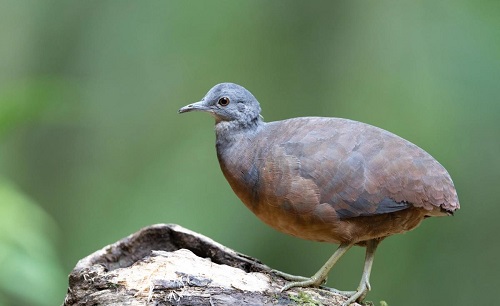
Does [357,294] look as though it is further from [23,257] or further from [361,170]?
[23,257]

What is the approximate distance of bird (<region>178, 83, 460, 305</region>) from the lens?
3641 mm

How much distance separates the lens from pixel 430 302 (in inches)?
282

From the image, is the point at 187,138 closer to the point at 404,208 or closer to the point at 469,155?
the point at 469,155

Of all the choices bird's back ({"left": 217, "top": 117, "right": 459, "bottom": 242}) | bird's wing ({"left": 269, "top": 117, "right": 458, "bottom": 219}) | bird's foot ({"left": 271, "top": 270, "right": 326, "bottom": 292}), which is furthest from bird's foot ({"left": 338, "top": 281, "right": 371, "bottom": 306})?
bird's wing ({"left": 269, "top": 117, "right": 458, "bottom": 219})

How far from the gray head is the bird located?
0.19 feet

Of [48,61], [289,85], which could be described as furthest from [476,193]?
[48,61]

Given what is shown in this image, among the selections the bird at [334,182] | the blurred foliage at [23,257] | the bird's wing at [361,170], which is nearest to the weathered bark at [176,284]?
the bird at [334,182]

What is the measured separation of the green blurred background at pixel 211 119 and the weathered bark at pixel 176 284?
1838 mm

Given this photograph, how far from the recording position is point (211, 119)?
7.89 metres

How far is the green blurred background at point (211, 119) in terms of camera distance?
6.77 m

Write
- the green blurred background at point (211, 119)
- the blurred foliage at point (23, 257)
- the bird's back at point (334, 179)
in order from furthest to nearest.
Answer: the green blurred background at point (211, 119)
the blurred foliage at point (23, 257)
the bird's back at point (334, 179)

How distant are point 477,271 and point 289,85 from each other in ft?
9.11

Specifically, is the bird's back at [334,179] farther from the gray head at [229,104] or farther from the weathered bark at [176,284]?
the weathered bark at [176,284]

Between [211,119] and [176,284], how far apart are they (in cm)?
468
